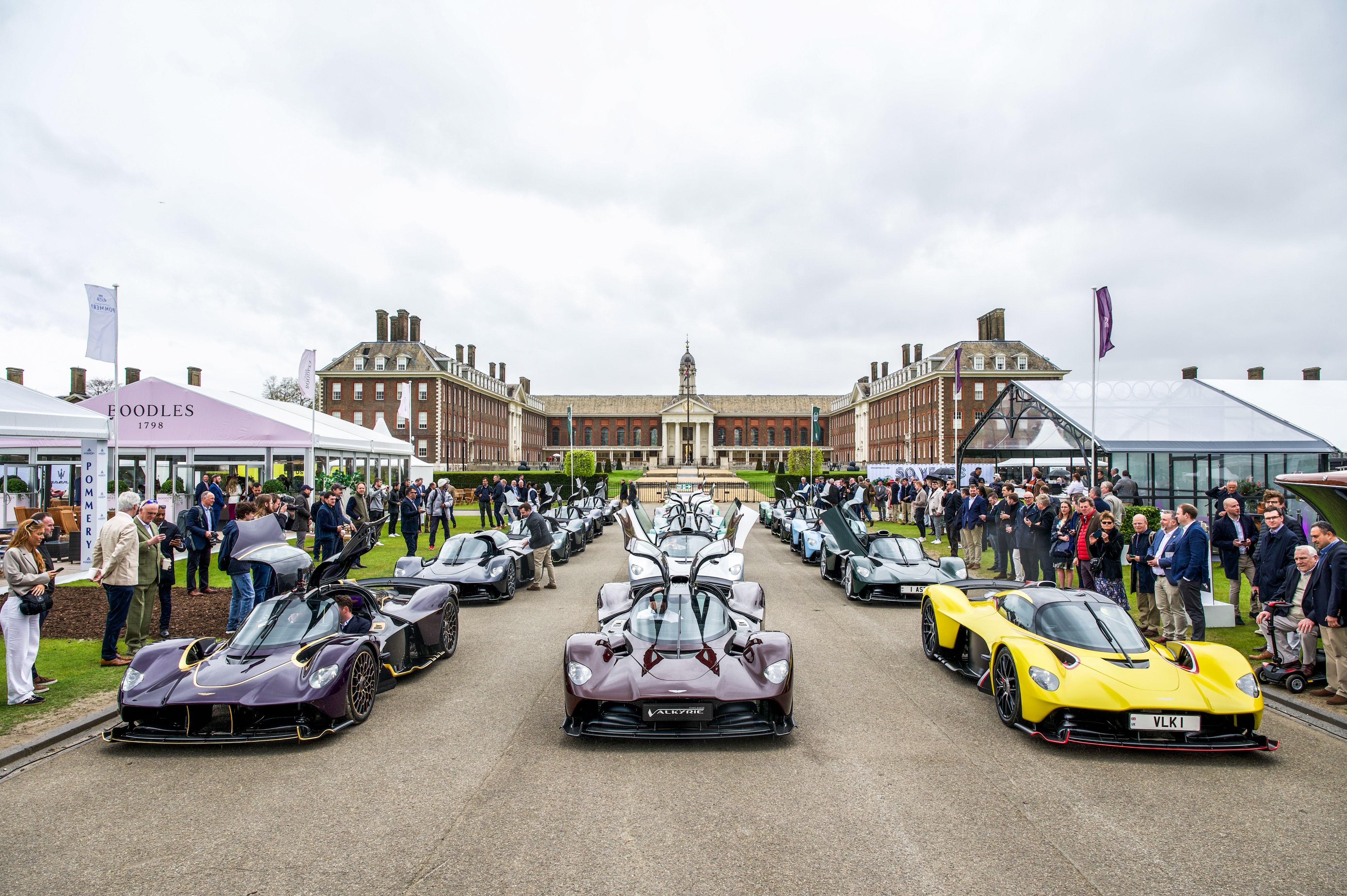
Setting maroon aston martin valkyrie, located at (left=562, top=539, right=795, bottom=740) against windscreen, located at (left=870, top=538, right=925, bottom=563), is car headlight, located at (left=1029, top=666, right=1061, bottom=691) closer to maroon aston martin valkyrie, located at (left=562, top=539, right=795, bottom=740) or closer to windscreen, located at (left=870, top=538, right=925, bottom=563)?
maroon aston martin valkyrie, located at (left=562, top=539, right=795, bottom=740)

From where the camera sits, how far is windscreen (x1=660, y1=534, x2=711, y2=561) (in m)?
13.5

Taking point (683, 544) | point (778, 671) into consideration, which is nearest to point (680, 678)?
point (778, 671)

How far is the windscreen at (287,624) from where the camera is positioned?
21.6 ft

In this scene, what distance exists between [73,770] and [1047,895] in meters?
6.81

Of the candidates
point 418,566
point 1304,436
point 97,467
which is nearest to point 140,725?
point 418,566

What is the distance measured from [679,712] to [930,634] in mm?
4320

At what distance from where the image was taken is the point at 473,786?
515 centimetres

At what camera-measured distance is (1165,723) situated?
18.4ft

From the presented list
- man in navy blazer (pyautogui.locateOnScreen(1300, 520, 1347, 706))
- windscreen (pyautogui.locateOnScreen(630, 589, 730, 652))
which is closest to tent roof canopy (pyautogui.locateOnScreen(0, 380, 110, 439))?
windscreen (pyautogui.locateOnScreen(630, 589, 730, 652))

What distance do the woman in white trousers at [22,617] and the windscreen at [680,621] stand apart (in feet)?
19.0

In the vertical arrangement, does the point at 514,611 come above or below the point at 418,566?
below

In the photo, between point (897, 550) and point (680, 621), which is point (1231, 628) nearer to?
point (897, 550)

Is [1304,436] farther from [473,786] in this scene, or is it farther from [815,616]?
[473,786]

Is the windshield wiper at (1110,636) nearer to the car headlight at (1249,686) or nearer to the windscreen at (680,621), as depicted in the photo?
the car headlight at (1249,686)
